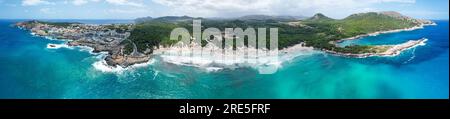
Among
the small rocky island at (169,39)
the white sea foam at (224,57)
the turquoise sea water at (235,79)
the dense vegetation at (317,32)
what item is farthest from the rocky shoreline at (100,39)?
the white sea foam at (224,57)

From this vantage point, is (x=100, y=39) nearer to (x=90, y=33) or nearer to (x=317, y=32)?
(x=90, y=33)

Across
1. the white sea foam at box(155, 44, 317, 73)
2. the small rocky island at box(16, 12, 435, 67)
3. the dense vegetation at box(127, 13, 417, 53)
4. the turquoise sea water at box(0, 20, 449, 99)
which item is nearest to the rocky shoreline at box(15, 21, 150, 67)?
the small rocky island at box(16, 12, 435, 67)

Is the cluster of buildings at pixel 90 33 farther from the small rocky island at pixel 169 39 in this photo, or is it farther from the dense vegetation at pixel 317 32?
the dense vegetation at pixel 317 32

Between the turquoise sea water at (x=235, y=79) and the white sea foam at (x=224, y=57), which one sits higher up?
the white sea foam at (x=224, y=57)

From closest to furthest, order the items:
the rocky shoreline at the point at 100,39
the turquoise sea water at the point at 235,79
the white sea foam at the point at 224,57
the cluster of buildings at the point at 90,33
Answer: the turquoise sea water at the point at 235,79, the white sea foam at the point at 224,57, the rocky shoreline at the point at 100,39, the cluster of buildings at the point at 90,33

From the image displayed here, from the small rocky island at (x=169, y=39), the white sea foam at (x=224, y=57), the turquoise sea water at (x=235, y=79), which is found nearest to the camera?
the turquoise sea water at (x=235, y=79)

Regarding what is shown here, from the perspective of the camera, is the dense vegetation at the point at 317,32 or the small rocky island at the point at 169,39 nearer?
the small rocky island at the point at 169,39
